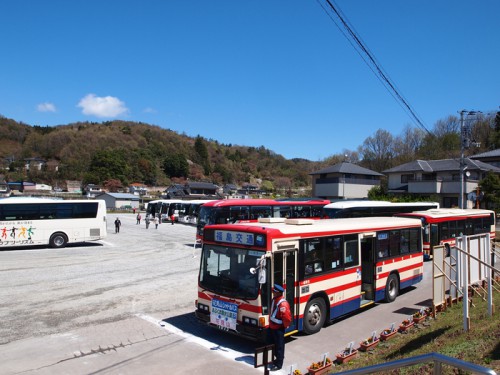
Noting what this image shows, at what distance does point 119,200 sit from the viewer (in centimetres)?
7294

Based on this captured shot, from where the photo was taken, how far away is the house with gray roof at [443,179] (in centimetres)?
4122

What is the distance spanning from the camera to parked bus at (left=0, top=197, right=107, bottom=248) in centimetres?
2142

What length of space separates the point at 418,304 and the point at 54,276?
13.0 metres

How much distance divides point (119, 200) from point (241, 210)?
53464mm

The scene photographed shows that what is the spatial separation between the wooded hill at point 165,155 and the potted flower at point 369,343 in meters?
57.3

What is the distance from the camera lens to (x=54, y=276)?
15.1 metres

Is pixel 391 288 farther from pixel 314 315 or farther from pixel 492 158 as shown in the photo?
pixel 492 158

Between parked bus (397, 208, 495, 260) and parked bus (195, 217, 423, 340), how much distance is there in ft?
31.0

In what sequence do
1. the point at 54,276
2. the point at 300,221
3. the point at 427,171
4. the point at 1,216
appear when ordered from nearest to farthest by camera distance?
the point at 300,221 < the point at 54,276 < the point at 1,216 < the point at 427,171

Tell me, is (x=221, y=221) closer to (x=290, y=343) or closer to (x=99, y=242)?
(x=99, y=242)

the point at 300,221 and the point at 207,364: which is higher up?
the point at 300,221

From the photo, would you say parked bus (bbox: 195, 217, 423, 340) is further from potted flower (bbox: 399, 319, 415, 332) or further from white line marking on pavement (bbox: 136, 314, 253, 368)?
potted flower (bbox: 399, 319, 415, 332)

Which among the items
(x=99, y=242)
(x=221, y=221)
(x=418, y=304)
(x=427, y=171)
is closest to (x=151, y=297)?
(x=418, y=304)

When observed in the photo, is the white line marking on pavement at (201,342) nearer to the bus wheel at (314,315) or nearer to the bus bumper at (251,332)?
the bus bumper at (251,332)
